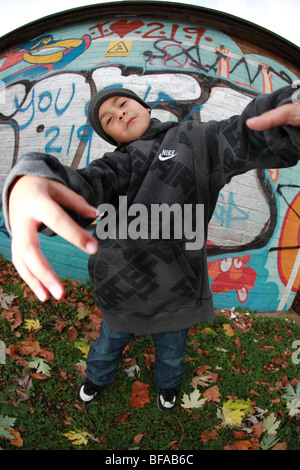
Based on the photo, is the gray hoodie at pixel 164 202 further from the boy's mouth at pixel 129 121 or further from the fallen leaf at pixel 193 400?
the fallen leaf at pixel 193 400

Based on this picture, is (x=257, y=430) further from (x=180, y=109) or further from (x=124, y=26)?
(x=124, y=26)

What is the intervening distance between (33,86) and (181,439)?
5384mm

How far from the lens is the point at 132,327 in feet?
5.56

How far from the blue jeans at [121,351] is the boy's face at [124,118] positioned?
1.43 metres

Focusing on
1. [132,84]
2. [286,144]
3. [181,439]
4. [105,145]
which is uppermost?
[132,84]

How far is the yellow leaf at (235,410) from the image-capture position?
250 cm

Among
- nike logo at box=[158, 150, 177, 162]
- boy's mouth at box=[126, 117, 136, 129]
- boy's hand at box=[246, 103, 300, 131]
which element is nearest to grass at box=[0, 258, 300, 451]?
nike logo at box=[158, 150, 177, 162]

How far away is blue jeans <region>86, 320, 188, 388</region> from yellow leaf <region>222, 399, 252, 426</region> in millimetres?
830

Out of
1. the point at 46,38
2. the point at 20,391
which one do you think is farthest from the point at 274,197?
the point at 46,38

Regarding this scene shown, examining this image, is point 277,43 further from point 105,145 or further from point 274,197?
point 105,145

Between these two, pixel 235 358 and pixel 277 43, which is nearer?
pixel 235 358

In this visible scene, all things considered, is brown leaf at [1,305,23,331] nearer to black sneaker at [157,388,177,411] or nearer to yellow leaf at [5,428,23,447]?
yellow leaf at [5,428,23,447]

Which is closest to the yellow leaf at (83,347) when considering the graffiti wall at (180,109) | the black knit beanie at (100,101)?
the graffiti wall at (180,109)

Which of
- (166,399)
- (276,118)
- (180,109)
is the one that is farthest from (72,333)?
(180,109)
